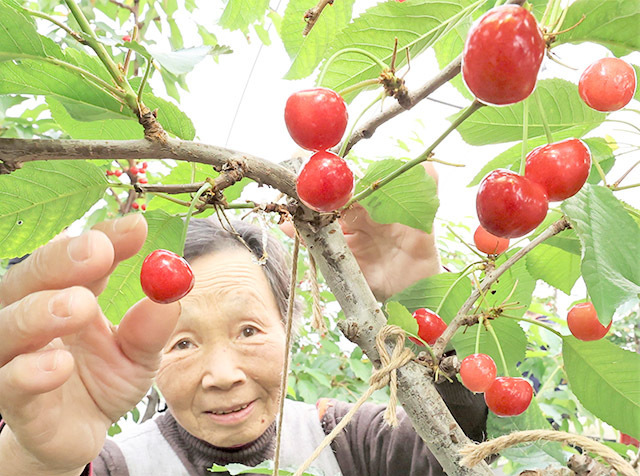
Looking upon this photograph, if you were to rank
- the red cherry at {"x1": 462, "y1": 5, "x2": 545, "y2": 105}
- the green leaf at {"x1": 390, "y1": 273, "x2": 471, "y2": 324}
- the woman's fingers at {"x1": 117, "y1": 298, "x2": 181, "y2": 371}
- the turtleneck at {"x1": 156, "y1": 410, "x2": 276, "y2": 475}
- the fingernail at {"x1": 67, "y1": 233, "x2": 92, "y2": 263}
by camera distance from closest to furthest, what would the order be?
1. the red cherry at {"x1": 462, "y1": 5, "x2": 545, "y2": 105}
2. the fingernail at {"x1": 67, "y1": 233, "x2": 92, "y2": 263}
3. the woman's fingers at {"x1": 117, "y1": 298, "x2": 181, "y2": 371}
4. the green leaf at {"x1": 390, "y1": 273, "x2": 471, "y2": 324}
5. the turtleneck at {"x1": 156, "y1": 410, "x2": 276, "y2": 475}

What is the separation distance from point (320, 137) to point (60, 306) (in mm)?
265

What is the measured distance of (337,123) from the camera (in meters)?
0.40

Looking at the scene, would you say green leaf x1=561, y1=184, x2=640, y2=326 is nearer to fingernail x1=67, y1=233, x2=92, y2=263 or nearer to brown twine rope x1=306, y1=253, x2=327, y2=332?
brown twine rope x1=306, y1=253, x2=327, y2=332

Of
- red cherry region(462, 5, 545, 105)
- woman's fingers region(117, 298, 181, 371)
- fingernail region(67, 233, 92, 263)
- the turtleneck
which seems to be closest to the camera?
red cherry region(462, 5, 545, 105)

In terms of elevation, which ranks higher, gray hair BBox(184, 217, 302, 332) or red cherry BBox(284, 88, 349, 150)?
red cherry BBox(284, 88, 349, 150)

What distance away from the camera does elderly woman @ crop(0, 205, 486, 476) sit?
1.72 feet

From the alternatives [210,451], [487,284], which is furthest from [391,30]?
[210,451]

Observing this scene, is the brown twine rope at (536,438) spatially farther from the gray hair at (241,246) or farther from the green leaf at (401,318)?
the gray hair at (241,246)

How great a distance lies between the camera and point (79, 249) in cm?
51

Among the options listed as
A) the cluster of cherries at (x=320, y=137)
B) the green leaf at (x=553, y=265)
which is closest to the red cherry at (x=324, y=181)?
the cluster of cherries at (x=320, y=137)

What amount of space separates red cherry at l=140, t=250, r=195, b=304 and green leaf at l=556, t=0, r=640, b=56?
0.32m

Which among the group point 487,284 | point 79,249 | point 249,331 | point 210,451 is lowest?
point 210,451

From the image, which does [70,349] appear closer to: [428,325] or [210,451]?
[428,325]

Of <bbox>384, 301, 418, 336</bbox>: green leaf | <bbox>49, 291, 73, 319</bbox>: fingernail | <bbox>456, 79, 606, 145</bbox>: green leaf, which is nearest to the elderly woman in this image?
<bbox>49, 291, 73, 319</bbox>: fingernail
